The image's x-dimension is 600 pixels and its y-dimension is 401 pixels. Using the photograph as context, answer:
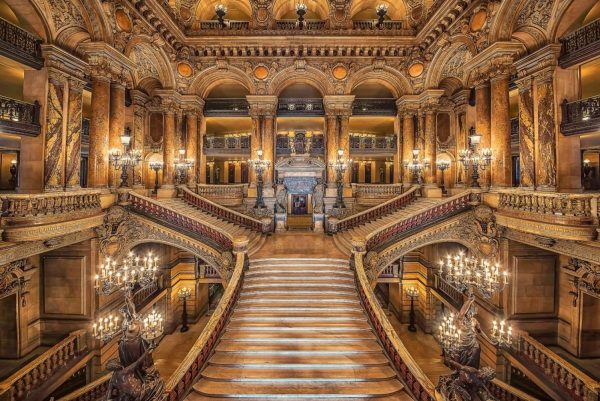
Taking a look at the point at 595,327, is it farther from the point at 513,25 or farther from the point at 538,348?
the point at 513,25

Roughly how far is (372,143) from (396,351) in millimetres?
14837

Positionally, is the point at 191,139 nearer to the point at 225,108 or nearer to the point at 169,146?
the point at 169,146

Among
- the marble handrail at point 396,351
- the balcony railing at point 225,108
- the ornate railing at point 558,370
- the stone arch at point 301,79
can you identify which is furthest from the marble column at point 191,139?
the ornate railing at point 558,370

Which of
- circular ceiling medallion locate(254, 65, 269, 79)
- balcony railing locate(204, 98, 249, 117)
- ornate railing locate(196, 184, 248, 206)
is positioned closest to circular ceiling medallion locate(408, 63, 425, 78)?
circular ceiling medallion locate(254, 65, 269, 79)

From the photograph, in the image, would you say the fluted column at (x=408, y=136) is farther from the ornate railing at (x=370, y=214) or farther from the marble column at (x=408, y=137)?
the ornate railing at (x=370, y=214)

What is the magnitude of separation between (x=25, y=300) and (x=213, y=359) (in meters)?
7.70

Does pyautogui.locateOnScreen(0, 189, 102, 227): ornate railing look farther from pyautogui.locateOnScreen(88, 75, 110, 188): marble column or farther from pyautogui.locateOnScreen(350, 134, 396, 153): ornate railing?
pyautogui.locateOnScreen(350, 134, 396, 153): ornate railing

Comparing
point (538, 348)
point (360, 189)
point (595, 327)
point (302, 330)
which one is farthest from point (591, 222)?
point (360, 189)

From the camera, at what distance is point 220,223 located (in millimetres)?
13492

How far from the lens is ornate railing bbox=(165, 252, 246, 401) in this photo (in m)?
5.71

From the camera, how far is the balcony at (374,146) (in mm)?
18766

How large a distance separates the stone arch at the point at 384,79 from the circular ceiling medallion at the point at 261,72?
4.68 metres

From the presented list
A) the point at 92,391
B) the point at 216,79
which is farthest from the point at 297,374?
the point at 216,79

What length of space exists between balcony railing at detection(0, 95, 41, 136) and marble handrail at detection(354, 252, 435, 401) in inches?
455
